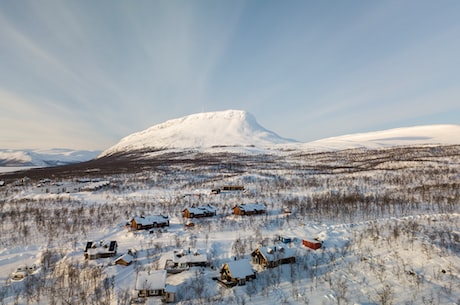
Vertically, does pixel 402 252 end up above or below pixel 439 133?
below

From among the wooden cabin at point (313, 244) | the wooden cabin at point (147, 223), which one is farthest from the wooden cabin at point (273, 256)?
the wooden cabin at point (147, 223)

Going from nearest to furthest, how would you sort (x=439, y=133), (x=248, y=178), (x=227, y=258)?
(x=227, y=258) → (x=248, y=178) → (x=439, y=133)

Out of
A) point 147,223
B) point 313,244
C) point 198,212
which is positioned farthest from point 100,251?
point 313,244

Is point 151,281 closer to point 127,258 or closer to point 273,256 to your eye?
point 127,258

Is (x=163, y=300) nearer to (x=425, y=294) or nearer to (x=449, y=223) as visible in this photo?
(x=425, y=294)

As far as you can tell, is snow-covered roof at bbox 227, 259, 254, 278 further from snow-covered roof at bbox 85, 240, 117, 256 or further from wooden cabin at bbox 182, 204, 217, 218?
wooden cabin at bbox 182, 204, 217, 218

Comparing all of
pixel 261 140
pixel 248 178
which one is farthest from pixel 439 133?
pixel 248 178

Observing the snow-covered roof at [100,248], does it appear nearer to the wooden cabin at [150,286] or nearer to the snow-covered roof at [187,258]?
the snow-covered roof at [187,258]
